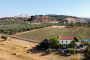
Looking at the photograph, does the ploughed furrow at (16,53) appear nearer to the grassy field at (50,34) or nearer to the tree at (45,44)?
the tree at (45,44)

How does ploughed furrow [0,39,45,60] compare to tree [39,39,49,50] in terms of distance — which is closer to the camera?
ploughed furrow [0,39,45,60]

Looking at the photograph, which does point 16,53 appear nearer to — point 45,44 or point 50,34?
point 45,44

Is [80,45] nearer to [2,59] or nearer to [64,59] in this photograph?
[64,59]

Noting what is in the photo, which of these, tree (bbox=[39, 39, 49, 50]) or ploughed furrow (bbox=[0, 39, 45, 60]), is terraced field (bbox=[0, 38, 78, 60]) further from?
tree (bbox=[39, 39, 49, 50])

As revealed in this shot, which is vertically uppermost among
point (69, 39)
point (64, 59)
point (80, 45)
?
point (69, 39)

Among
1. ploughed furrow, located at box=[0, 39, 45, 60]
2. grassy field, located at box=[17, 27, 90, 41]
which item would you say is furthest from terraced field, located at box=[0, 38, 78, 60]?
grassy field, located at box=[17, 27, 90, 41]

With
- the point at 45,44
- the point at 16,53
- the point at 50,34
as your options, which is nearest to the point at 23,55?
the point at 16,53

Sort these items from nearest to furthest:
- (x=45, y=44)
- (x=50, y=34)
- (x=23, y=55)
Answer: (x=23, y=55) → (x=45, y=44) → (x=50, y=34)

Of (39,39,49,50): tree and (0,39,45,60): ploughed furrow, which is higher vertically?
(39,39,49,50): tree

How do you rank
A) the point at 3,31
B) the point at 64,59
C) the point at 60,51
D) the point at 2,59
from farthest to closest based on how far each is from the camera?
the point at 3,31
the point at 60,51
the point at 64,59
the point at 2,59

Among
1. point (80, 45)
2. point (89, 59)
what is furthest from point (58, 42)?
point (89, 59)

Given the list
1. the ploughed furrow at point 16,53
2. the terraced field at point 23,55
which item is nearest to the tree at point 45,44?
the terraced field at point 23,55
